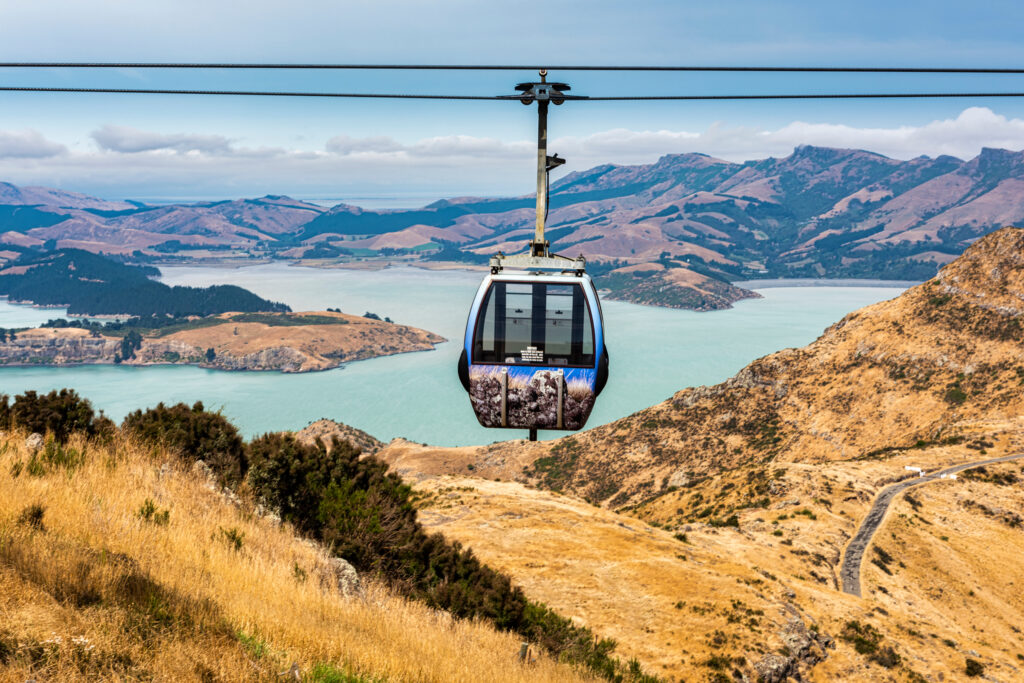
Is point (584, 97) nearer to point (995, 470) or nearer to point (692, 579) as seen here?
point (692, 579)

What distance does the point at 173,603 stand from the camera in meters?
8.72

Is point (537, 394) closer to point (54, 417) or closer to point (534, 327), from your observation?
point (534, 327)

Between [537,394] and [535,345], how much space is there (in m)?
1.07

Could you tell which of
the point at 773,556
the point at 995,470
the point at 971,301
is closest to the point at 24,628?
the point at 773,556

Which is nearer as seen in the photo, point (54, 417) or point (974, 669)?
point (54, 417)

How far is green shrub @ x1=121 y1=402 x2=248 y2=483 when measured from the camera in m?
19.1

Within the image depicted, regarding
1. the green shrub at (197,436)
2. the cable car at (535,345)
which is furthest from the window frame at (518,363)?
the green shrub at (197,436)

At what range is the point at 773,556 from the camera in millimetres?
51250

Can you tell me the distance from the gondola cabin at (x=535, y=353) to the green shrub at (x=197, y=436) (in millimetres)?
9237

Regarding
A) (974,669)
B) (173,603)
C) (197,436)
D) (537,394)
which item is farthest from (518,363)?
(974,669)

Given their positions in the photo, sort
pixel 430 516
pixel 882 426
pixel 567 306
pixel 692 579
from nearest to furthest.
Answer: pixel 567 306 < pixel 692 579 < pixel 430 516 < pixel 882 426

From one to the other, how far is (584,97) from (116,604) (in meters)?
10.9

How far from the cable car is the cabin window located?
0.02 m

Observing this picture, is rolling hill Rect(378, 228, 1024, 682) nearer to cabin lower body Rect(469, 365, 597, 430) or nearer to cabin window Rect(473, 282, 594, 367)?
cabin lower body Rect(469, 365, 597, 430)
